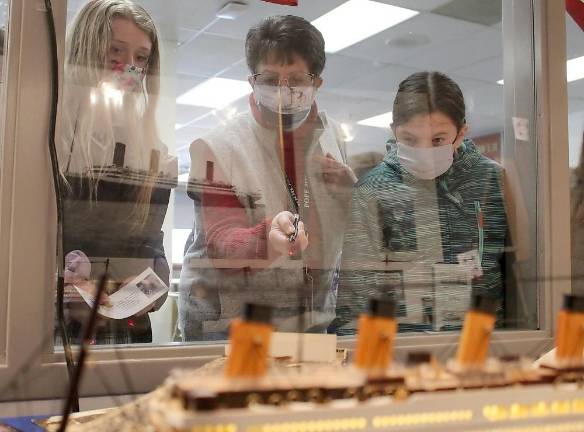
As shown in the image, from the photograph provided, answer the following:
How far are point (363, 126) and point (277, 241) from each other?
46 cm

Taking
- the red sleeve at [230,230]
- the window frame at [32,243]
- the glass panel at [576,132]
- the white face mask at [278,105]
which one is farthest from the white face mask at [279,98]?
the glass panel at [576,132]

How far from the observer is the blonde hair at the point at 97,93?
116cm

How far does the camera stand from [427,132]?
1642 millimetres

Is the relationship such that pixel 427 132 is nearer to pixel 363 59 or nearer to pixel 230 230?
pixel 363 59

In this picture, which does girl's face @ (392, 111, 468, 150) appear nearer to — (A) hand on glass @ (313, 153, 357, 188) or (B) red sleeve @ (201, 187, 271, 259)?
(A) hand on glass @ (313, 153, 357, 188)

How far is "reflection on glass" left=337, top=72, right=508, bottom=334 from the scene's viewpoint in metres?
1.54

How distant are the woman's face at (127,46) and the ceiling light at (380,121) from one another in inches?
24.7

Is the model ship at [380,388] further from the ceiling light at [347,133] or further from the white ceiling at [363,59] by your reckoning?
the ceiling light at [347,133]

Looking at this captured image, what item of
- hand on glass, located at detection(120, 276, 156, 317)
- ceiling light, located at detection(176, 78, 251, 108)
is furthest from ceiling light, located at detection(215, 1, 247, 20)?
hand on glass, located at detection(120, 276, 156, 317)

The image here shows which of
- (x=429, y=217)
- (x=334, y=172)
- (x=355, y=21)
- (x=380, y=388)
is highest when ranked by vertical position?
(x=355, y=21)

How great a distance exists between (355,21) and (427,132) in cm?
44

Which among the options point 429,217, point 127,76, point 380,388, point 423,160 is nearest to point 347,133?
point 423,160

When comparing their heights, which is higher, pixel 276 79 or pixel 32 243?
pixel 276 79

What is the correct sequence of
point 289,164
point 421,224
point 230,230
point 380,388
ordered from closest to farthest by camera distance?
point 380,388
point 230,230
point 289,164
point 421,224
